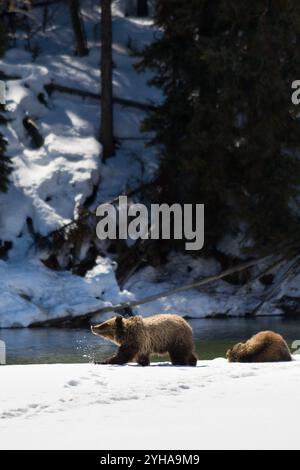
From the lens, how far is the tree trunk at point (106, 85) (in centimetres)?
3269

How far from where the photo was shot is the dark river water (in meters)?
20.1

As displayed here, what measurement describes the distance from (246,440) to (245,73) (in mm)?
20260

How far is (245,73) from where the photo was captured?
29.5 meters

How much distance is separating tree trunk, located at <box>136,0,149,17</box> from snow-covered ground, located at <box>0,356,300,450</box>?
29.1 m

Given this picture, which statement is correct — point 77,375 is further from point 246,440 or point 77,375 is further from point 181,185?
point 181,185

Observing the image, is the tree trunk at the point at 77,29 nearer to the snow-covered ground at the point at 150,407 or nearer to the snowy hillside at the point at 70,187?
the snowy hillside at the point at 70,187

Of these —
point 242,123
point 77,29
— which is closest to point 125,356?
point 242,123

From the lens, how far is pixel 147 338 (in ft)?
50.3

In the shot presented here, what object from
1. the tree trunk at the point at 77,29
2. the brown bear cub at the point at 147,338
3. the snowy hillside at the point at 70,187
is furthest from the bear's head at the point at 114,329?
the tree trunk at the point at 77,29

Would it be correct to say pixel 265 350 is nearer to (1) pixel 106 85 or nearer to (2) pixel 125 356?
(2) pixel 125 356

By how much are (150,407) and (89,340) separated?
11.3 m
